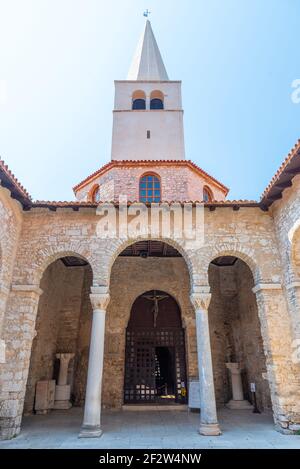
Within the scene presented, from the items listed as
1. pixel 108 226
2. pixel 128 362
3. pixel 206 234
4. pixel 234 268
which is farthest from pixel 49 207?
pixel 234 268

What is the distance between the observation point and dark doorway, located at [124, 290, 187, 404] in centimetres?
1073

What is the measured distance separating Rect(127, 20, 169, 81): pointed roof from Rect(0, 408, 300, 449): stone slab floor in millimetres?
16299

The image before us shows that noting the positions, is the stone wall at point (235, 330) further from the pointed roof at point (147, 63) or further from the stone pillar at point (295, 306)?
the pointed roof at point (147, 63)

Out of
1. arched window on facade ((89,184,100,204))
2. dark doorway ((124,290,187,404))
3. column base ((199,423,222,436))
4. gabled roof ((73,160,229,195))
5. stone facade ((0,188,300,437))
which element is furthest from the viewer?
arched window on facade ((89,184,100,204))

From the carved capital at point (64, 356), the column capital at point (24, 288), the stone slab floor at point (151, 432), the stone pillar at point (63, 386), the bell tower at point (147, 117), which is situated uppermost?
the bell tower at point (147, 117)

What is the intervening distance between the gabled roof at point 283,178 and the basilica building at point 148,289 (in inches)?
1.5

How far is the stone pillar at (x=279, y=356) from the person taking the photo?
272 inches

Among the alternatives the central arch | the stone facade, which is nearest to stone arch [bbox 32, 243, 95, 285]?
the stone facade

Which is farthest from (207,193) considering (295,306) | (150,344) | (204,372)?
(204,372)

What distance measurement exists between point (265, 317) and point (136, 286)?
5.41 metres

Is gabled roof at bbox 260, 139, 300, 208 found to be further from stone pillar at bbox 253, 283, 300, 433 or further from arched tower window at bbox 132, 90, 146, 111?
arched tower window at bbox 132, 90, 146, 111

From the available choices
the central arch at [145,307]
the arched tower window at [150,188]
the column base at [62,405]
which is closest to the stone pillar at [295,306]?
the central arch at [145,307]

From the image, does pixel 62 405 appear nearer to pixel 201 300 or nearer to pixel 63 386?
pixel 63 386
